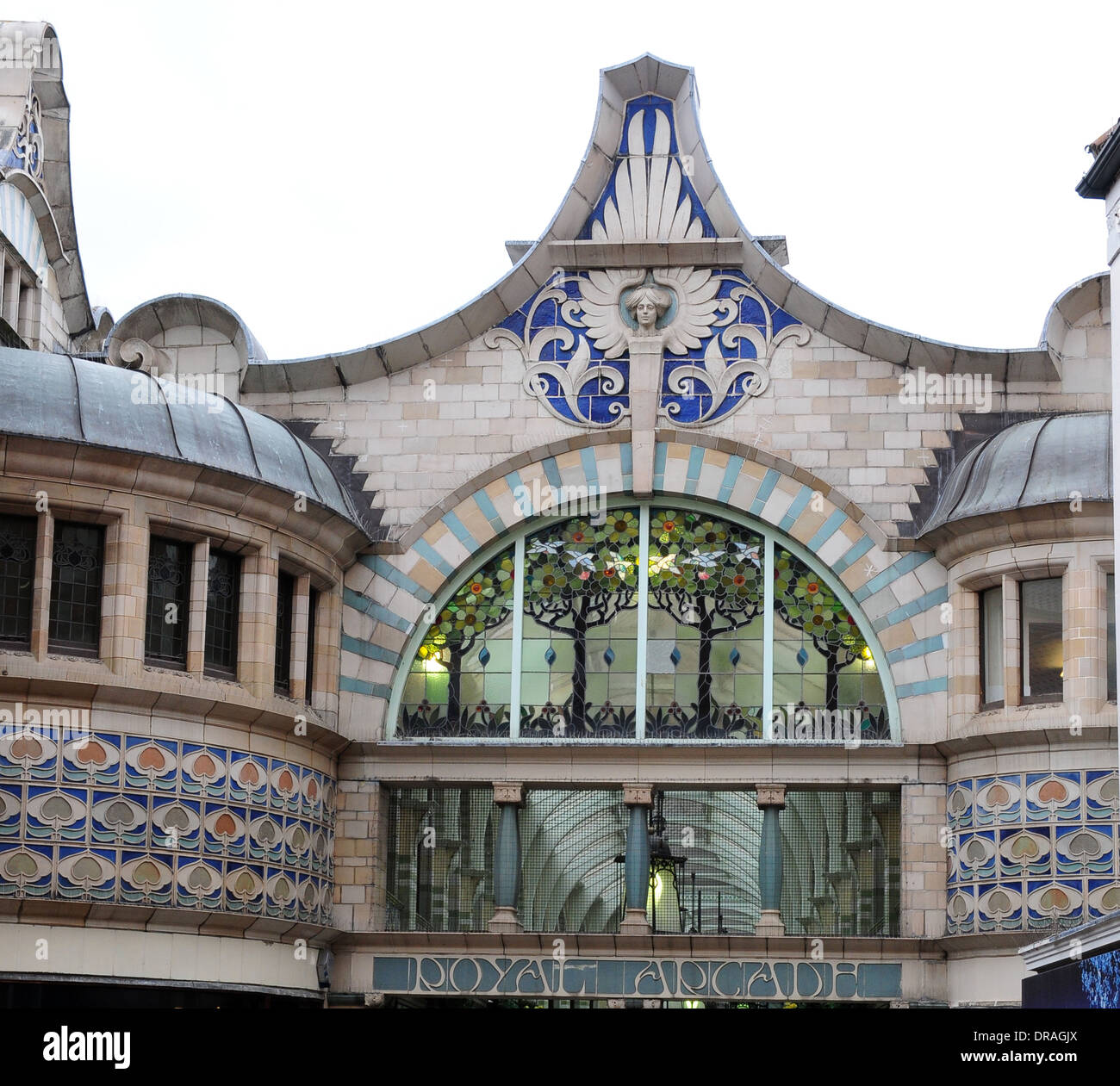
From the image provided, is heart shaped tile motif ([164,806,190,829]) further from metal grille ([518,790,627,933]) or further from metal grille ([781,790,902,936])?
metal grille ([781,790,902,936])

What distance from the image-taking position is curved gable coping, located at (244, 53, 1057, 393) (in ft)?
86.4

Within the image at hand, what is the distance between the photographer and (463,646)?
2612 centimetres

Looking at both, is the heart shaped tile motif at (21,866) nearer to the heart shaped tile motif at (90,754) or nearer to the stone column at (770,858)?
the heart shaped tile motif at (90,754)

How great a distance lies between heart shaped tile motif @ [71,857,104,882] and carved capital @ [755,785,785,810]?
7.20 metres

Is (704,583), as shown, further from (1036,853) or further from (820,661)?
(1036,853)

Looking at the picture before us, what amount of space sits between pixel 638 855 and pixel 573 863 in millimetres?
810

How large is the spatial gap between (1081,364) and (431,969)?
32.9ft

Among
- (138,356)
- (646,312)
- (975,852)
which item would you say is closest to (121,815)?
(138,356)

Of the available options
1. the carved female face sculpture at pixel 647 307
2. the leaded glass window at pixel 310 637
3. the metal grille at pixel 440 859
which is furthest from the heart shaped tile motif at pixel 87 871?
the carved female face sculpture at pixel 647 307

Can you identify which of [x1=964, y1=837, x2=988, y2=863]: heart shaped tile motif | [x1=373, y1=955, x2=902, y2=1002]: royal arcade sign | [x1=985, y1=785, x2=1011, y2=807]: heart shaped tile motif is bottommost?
[x1=373, y1=955, x2=902, y2=1002]: royal arcade sign

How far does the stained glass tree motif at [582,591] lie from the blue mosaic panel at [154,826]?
329 centimetres

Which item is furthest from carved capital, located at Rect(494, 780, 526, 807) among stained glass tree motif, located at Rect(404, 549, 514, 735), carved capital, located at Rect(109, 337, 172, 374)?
carved capital, located at Rect(109, 337, 172, 374)

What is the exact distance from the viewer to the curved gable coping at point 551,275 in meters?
26.3

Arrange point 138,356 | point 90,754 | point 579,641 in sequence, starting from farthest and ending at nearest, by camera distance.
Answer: point 138,356
point 579,641
point 90,754
